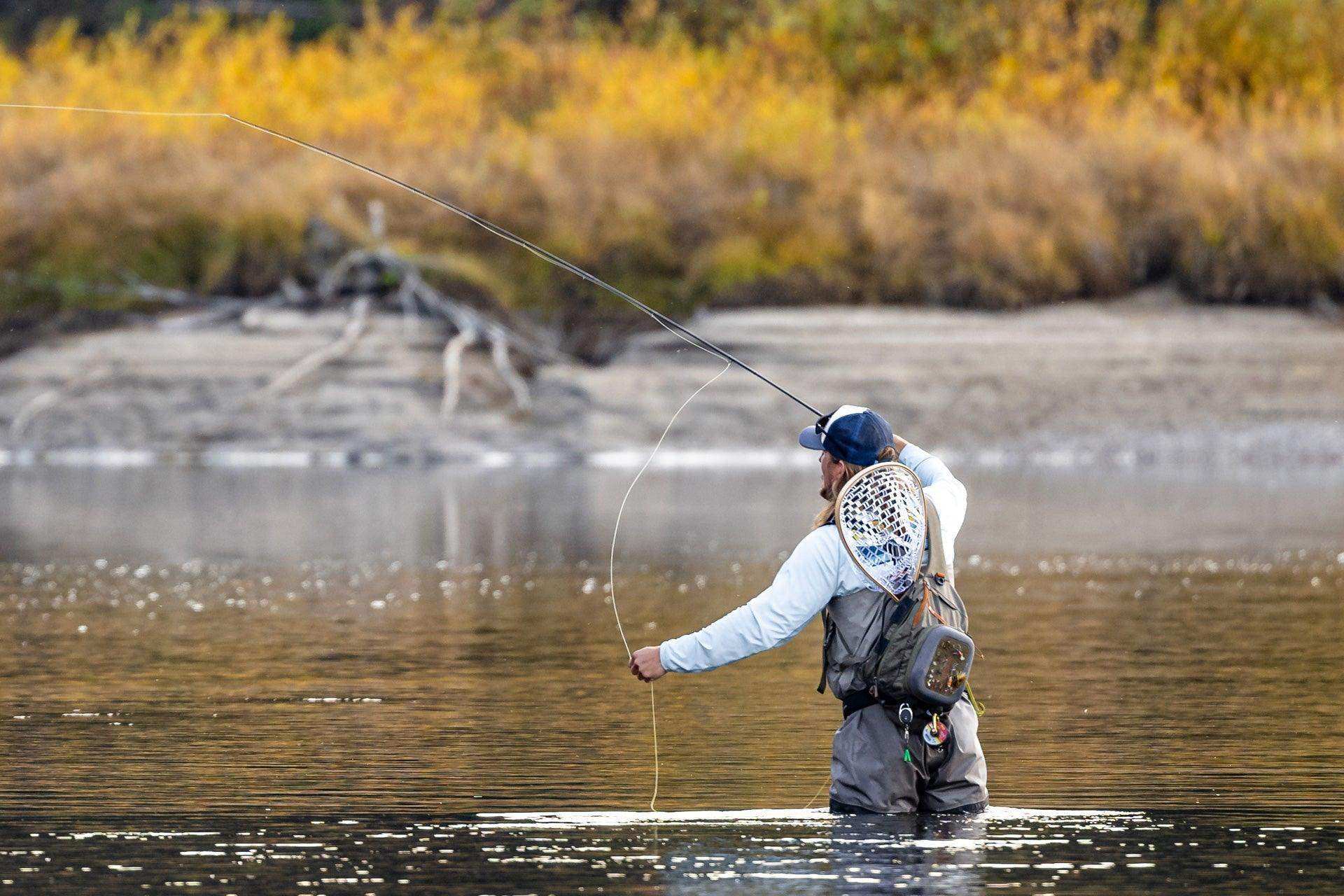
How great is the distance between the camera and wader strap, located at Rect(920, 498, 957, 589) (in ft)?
22.6

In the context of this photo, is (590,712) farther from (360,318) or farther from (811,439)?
(360,318)

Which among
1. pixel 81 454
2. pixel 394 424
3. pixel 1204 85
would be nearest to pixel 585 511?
pixel 394 424

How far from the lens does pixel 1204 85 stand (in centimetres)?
3062

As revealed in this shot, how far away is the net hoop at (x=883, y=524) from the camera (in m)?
6.78

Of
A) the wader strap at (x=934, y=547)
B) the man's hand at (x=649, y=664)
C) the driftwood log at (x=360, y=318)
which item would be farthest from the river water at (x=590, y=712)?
the driftwood log at (x=360, y=318)

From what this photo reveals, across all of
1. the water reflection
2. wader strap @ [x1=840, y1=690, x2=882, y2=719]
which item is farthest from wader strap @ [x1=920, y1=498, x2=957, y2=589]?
the water reflection

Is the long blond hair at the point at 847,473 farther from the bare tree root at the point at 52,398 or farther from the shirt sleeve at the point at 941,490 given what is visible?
the bare tree root at the point at 52,398

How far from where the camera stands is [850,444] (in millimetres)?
6883

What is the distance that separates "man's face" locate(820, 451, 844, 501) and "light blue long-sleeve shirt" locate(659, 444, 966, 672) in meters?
0.13

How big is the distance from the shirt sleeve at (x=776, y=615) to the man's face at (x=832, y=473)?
135 millimetres

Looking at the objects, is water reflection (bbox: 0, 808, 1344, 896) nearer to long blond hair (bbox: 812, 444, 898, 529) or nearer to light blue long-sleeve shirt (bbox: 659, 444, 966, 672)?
light blue long-sleeve shirt (bbox: 659, 444, 966, 672)

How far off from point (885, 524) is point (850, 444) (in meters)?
0.24

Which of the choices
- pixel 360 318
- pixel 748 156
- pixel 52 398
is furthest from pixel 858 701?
pixel 748 156

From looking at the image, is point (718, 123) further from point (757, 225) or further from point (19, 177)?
point (19, 177)
